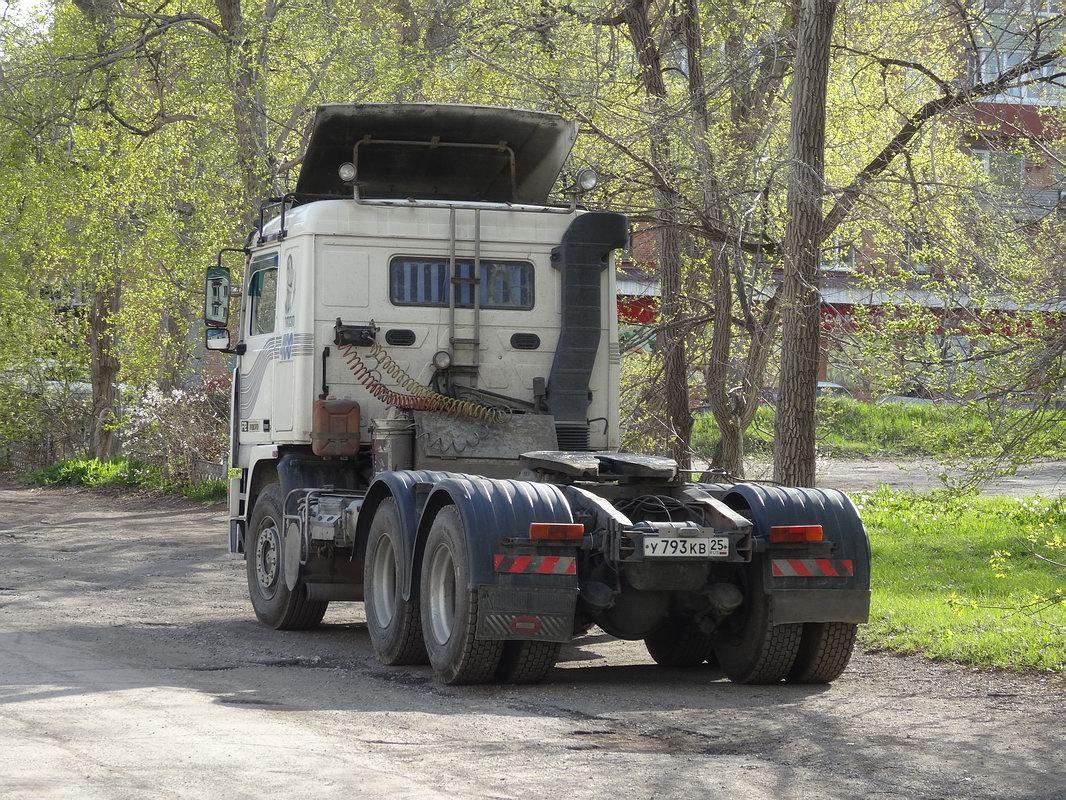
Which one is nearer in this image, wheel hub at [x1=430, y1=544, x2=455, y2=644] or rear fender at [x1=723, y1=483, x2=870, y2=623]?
rear fender at [x1=723, y1=483, x2=870, y2=623]

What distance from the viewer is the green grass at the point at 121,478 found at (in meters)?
27.1

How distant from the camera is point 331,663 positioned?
10266 mm

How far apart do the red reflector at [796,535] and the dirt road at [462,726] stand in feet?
3.02

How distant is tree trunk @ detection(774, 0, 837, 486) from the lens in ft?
43.8

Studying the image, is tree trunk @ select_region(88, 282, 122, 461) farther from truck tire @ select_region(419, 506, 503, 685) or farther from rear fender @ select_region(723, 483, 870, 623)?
rear fender @ select_region(723, 483, 870, 623)

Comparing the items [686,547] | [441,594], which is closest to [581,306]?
[441,594]

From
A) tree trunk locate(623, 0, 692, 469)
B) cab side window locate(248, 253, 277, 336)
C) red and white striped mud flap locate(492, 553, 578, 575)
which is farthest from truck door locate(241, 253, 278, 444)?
tree trunk locate(623, 0, 692, 469)

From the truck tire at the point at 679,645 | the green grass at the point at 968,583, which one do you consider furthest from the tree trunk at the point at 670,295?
the truck tire at the point at 679,645

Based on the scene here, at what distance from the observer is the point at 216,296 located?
13.1 m

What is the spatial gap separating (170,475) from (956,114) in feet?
59.3

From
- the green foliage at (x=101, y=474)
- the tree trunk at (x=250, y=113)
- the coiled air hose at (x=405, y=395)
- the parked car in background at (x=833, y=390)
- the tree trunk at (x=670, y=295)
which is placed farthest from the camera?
the green foliage at (x=101, y=474)

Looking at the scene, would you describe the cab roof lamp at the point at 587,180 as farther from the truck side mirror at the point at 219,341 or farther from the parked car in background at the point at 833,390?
the parked car in background at the point at 833,390

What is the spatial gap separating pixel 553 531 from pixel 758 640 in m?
1.54

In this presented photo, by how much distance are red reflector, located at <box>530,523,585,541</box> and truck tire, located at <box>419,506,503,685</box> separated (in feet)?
1.40
